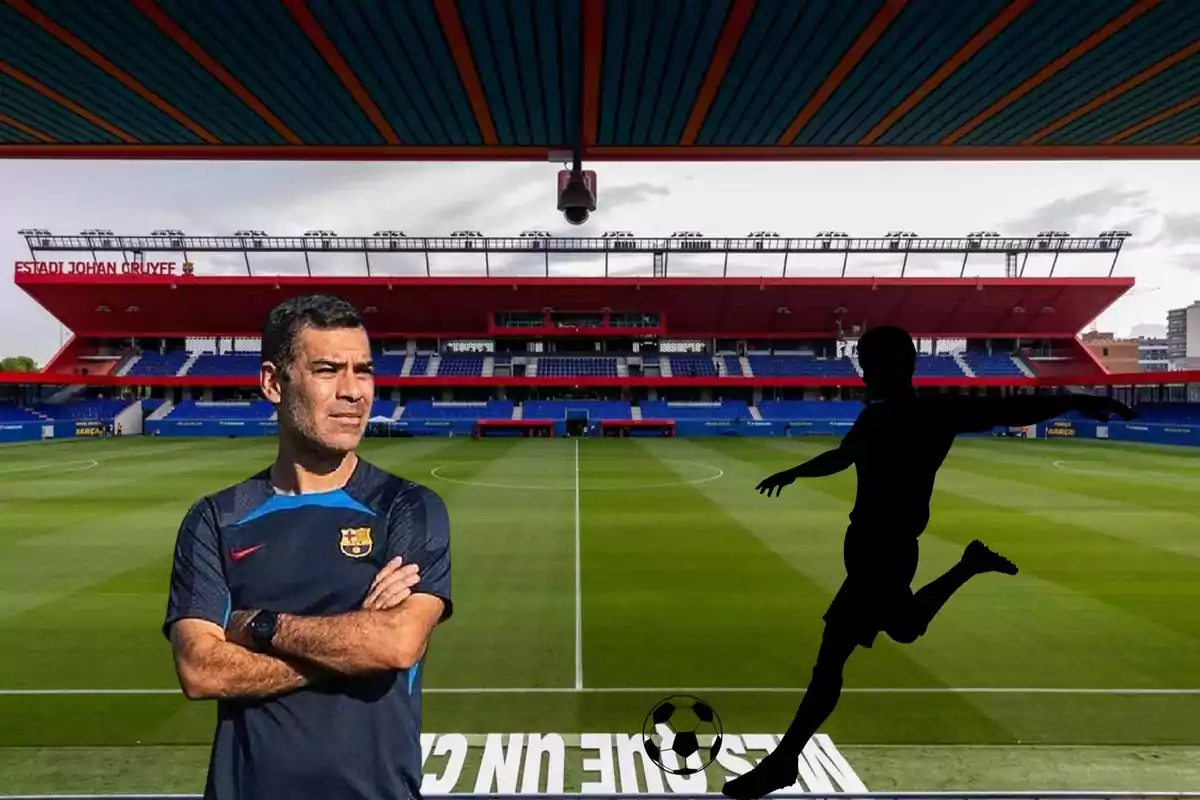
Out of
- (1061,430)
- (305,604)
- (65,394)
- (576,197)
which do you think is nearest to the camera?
(305,604)

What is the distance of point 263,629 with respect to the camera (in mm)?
2193

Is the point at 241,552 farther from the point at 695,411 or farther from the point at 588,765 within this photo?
the point at 695,411

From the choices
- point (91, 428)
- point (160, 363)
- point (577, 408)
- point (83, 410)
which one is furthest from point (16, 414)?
point (577, 408)

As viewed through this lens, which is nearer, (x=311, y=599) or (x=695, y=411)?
(x=311, y=599)

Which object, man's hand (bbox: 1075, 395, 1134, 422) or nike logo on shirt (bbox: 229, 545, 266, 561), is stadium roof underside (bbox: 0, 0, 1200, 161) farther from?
nike logo on shirt (bbox: 229, 545, 266, 561)

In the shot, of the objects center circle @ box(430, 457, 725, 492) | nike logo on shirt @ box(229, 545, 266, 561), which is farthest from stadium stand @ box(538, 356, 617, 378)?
nike logo on shirt @ box(229, 545, 266, 561)

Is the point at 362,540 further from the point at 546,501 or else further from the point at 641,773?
the point at 546,501

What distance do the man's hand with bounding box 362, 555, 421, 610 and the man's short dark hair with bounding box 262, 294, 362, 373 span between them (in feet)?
2.60

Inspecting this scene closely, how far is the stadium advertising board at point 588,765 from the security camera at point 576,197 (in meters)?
5.06

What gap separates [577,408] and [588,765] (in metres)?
46.6

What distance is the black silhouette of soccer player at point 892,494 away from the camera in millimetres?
3469

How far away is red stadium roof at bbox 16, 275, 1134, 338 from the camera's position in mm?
51344

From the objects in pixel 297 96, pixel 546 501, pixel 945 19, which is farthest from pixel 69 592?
pixel 945 19

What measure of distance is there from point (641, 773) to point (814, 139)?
20.7 feet
